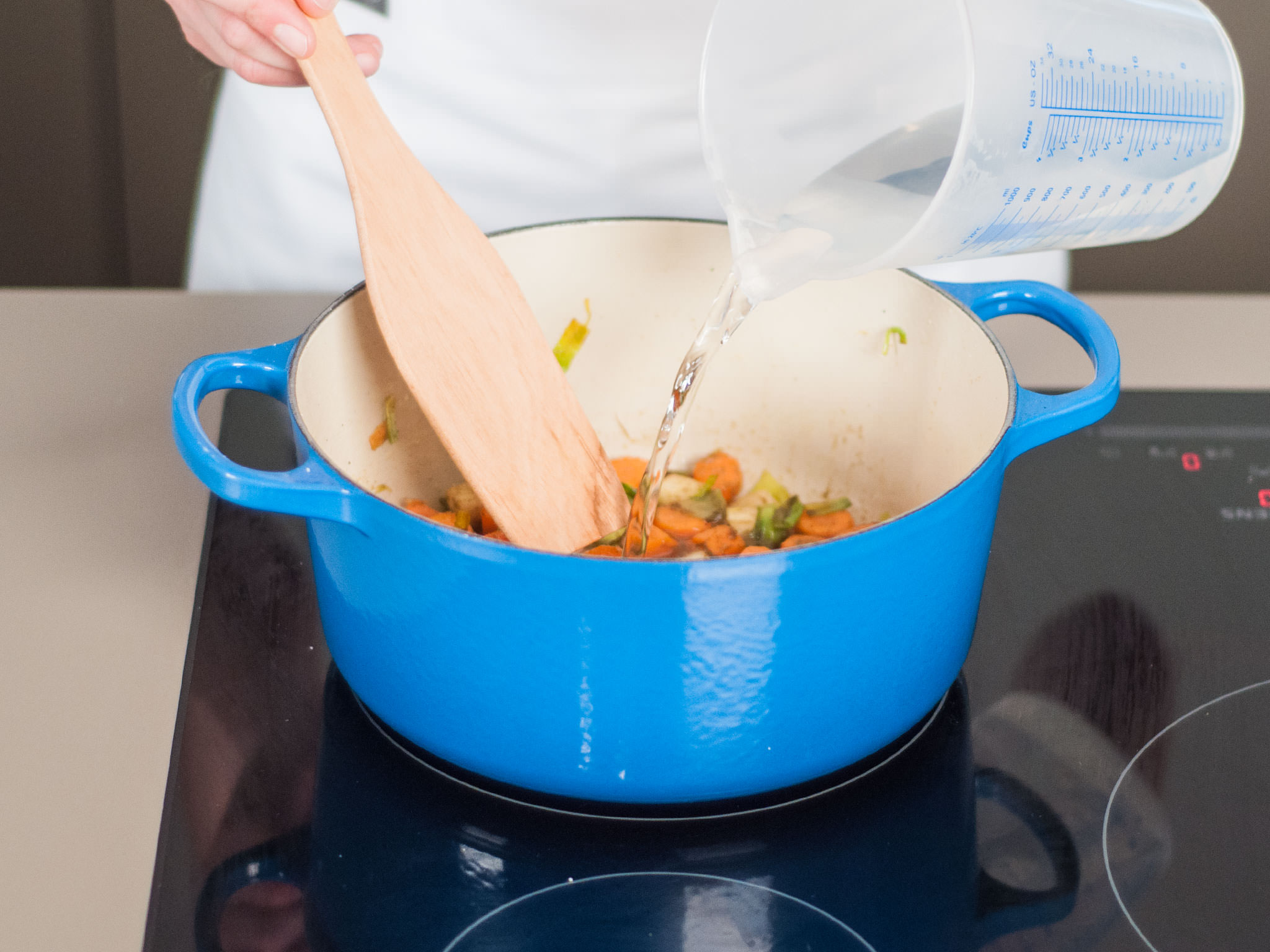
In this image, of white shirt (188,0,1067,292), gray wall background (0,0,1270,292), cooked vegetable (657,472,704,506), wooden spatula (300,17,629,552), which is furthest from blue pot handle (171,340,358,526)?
gray wall background (0,0,1270,292)

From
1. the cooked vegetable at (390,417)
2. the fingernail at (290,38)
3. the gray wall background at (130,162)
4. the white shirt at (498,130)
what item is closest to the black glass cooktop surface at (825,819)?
the cooked vegetable at (390,417)

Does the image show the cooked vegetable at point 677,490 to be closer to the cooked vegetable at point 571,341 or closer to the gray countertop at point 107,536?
the cooked vegetable at point 571,341

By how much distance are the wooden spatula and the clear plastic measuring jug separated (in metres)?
0.16

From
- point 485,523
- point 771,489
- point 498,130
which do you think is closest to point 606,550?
point 485,523

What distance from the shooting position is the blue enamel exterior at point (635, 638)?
505 millimetres

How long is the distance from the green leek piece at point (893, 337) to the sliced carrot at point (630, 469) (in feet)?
0.66

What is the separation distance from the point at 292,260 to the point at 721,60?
57cm

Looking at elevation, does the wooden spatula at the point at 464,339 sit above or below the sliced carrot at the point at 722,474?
above

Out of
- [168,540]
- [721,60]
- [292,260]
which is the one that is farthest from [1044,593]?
[292,260]

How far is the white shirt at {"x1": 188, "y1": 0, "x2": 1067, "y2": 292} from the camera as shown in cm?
107

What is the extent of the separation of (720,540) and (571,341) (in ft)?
0.62

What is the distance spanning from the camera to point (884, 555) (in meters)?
0.52

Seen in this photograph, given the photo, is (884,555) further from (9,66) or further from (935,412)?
(9,66)

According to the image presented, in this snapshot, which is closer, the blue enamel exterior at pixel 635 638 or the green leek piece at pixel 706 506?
the blue enamel exterior at pixel 635 638
